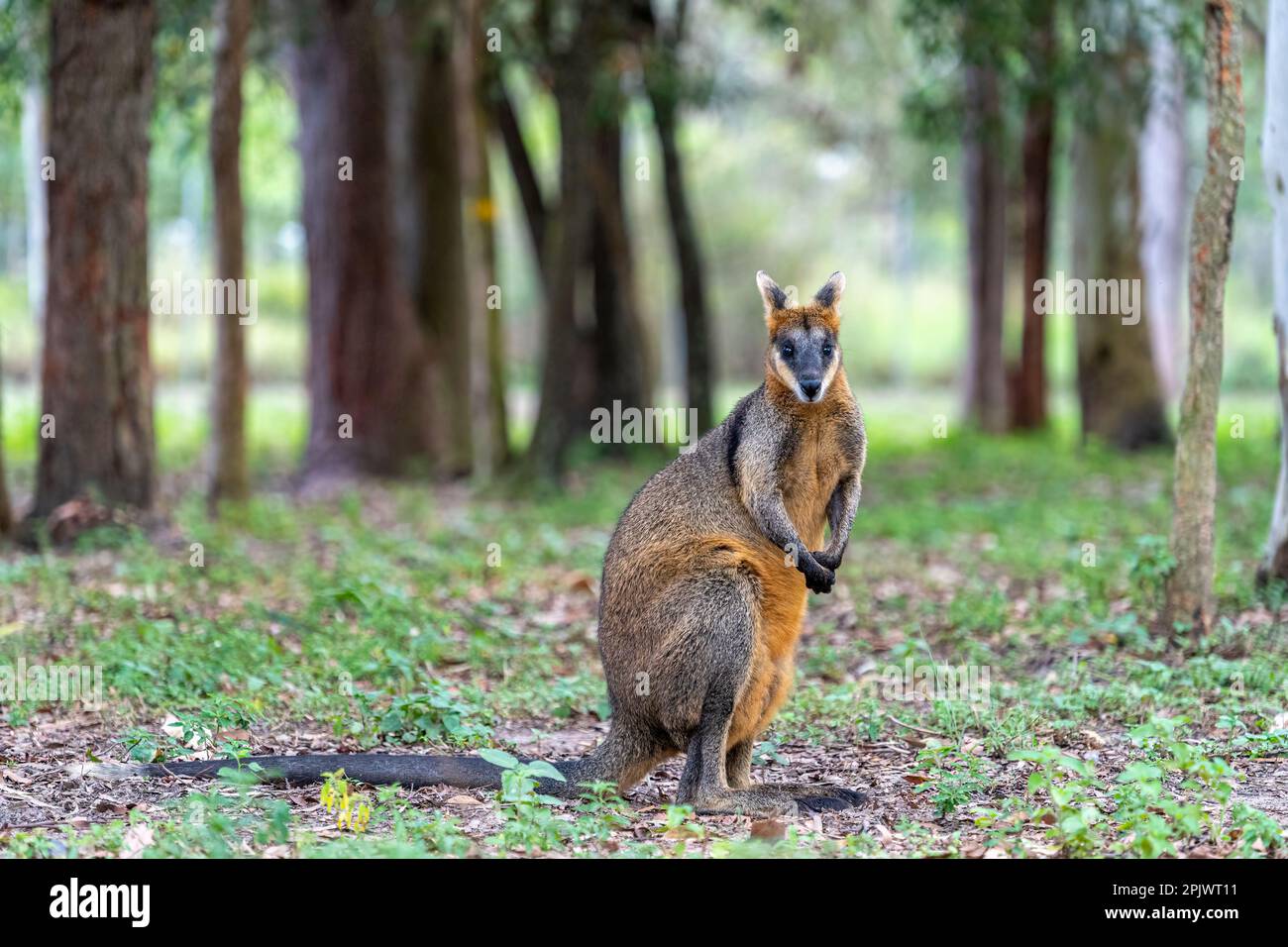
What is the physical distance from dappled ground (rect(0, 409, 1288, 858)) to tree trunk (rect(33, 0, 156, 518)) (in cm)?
61

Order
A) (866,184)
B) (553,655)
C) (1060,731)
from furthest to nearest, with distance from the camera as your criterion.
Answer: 1. (866,184)
2. (553,655)
3. (1060,731)

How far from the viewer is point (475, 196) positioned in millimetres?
13914

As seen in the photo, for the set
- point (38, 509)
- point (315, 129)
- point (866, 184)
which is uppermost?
point (866, 184)

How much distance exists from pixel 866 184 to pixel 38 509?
25.2 metres

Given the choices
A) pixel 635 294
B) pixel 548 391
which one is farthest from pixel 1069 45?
pixel 548 391

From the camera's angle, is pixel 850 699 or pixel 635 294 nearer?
pixel 850 699

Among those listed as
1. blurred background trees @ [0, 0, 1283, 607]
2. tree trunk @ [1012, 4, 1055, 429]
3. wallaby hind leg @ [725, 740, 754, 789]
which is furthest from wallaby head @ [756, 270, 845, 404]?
tree trunk @ [1012, 4, 1055, 429]

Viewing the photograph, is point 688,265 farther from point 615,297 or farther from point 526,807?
point 526,807

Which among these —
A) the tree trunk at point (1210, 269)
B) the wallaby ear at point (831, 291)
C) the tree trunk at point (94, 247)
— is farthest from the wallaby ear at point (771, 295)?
the tree trunk at point (94, 247)

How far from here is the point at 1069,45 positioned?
1523cm

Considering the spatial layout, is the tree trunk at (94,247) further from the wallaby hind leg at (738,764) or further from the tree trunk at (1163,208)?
the tree trunk at (1163,208)

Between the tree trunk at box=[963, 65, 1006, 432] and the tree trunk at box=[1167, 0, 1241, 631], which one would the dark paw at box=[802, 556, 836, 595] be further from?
the tree trunk at box=[963, 65, 1006, 432]

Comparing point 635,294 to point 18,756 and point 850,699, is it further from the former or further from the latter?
point 18,756

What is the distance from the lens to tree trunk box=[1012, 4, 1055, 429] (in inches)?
740
